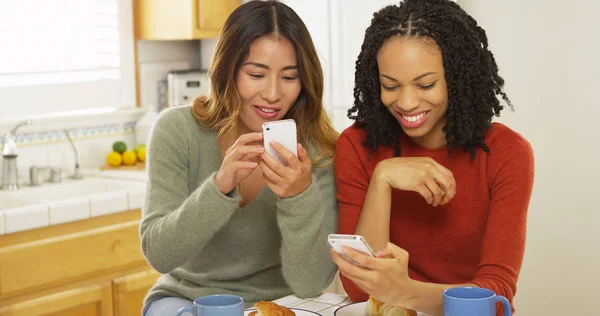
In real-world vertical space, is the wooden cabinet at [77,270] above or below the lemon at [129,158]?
below

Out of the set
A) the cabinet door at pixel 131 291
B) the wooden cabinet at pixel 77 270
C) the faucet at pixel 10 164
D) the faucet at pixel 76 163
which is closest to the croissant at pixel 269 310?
the wooden cabinet at pixel 77 270

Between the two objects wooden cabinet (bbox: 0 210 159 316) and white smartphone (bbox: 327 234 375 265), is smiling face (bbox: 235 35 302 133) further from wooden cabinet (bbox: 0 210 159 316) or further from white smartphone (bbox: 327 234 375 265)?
wooden cabinet (bbox: 0 210 159 316)

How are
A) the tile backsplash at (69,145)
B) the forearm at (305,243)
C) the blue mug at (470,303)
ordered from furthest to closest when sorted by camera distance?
the tile backsplash at (69,145), the forearm at (305,243), the blue mug at (470,303)

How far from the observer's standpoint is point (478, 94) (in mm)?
1726

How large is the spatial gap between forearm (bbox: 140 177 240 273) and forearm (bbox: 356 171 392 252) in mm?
274

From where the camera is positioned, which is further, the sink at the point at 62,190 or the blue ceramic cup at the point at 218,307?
the sink at the point at 62,190

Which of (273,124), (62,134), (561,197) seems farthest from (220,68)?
(62,134)

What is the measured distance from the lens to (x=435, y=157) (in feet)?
5.94

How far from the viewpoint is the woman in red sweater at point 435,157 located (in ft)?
5.41

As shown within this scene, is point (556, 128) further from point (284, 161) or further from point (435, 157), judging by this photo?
point (284, 161)

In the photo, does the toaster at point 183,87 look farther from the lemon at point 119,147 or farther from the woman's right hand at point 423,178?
the woman's right hand at point 423,178

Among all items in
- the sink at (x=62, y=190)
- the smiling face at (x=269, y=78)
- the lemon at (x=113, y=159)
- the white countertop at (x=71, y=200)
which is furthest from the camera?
the lemon at (x=113, y=159)

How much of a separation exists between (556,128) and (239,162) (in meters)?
1.63

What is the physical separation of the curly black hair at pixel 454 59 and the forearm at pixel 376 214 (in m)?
0.18
